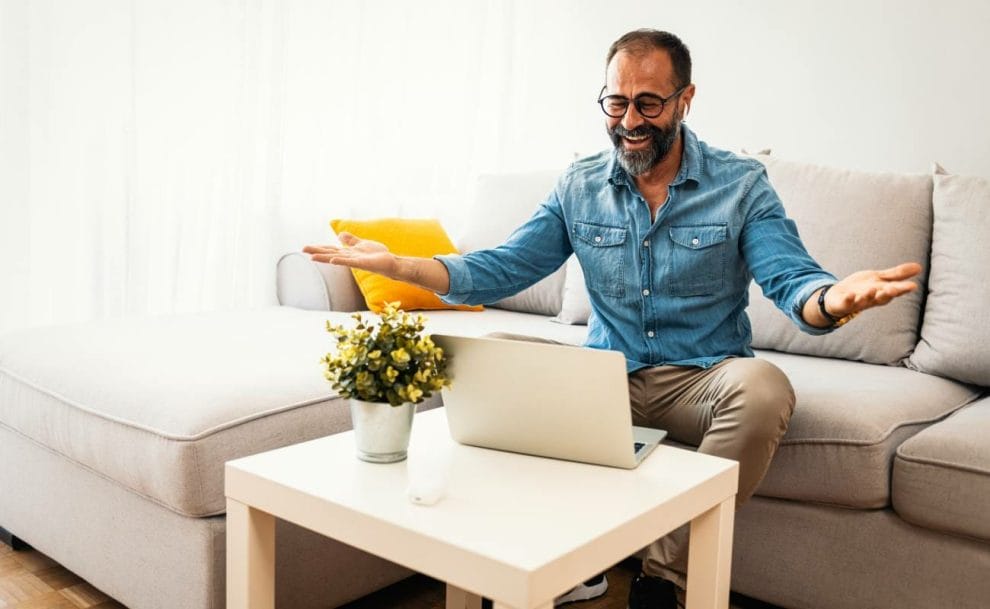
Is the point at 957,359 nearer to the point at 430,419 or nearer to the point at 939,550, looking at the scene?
the point at 939,550

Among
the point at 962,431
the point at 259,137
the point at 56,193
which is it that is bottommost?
the point at 962,431

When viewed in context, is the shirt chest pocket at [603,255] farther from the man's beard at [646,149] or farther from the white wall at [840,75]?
the white wall at [840,75]

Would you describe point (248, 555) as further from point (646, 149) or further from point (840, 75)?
point (840, 75)

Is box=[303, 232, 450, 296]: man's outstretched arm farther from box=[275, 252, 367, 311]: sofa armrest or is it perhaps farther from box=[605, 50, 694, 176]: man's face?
box=[275, 252, 367, 311]: sofa armrest

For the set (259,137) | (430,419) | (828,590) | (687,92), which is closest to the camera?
(430,419)

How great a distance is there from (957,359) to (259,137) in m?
2.06

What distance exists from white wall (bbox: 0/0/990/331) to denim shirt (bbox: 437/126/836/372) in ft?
3.11

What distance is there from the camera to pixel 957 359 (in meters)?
1.84

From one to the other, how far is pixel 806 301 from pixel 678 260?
30 centimetres

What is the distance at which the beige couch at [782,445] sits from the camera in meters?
1.40

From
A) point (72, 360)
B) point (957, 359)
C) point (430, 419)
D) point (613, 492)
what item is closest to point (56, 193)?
point (72, 360)

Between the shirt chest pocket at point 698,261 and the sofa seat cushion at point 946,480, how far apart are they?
442 millimetres

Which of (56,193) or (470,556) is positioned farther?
(56,193)

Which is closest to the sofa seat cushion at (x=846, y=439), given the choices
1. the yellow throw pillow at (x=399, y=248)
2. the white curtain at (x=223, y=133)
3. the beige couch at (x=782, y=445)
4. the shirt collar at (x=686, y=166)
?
the beige couch at (x=782, y=445)
